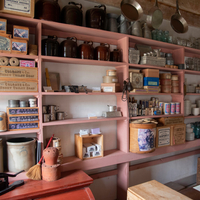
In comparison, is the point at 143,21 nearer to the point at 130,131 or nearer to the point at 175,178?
the point at 130,131

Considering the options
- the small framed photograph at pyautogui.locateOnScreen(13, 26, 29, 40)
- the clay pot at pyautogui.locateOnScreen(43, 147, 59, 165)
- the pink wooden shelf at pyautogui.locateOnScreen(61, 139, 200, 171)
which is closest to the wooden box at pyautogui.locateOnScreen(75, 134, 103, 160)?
the pink wooden shelf at pyautogui.locateOnScreen(61, 139, 200, 171)

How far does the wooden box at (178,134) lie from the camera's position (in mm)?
2652

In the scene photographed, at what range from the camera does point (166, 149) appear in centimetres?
262

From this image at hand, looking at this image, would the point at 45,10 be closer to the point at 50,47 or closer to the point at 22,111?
the point at 50,47

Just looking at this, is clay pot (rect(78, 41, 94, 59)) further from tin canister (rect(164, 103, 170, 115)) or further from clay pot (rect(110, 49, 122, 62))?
tin canister (rect(164, 103, 170, 115))

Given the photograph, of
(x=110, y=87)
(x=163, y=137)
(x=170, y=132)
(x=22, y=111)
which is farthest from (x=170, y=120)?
(x=22, y=111)

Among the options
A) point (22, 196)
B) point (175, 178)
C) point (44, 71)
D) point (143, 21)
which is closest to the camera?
point (22, 196)

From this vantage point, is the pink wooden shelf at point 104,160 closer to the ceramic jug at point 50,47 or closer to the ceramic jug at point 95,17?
the ceramic jug at point 50,47

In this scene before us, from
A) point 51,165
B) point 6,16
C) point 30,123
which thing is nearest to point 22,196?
point 51,165

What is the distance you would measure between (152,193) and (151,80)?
1.56 meters

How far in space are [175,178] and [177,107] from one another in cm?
135

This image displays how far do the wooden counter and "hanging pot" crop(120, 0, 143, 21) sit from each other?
1.67 metres

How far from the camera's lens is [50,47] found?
1.90m

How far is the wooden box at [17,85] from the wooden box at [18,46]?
10.6 inches
